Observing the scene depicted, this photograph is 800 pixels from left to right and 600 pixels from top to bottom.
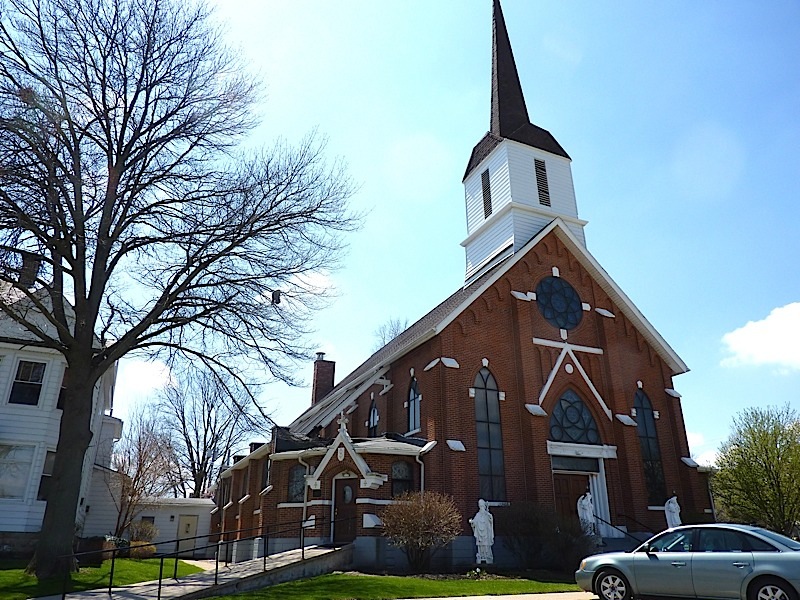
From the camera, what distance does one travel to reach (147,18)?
16.6 metres

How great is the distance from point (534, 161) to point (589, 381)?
10550mm

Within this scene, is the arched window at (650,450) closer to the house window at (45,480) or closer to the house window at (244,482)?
the house window at (244,482)

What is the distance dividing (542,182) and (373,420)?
1303 cm

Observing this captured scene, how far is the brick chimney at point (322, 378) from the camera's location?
39.8 meters

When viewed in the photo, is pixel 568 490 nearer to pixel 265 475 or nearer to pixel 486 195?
pixel 265 475

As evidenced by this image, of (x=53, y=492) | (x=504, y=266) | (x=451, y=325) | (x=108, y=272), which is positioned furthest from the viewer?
(x=504, y=266)

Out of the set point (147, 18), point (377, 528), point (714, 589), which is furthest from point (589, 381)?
point (147, 18)

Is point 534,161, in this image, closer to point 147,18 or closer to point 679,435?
point 679,435

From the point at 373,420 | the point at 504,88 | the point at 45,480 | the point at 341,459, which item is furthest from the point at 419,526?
the point at 504,88

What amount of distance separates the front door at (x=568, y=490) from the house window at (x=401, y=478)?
5589 millimetres

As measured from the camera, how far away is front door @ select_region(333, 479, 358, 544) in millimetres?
19078

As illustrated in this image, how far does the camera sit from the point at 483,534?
59.6 ft

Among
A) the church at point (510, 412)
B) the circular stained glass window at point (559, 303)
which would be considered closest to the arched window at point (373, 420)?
the church at point (510, 412)

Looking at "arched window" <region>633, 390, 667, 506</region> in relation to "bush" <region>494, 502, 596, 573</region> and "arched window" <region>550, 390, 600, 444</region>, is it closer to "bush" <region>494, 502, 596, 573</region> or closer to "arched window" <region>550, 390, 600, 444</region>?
"arched window" <region>550, 390, 600, 444</region>
